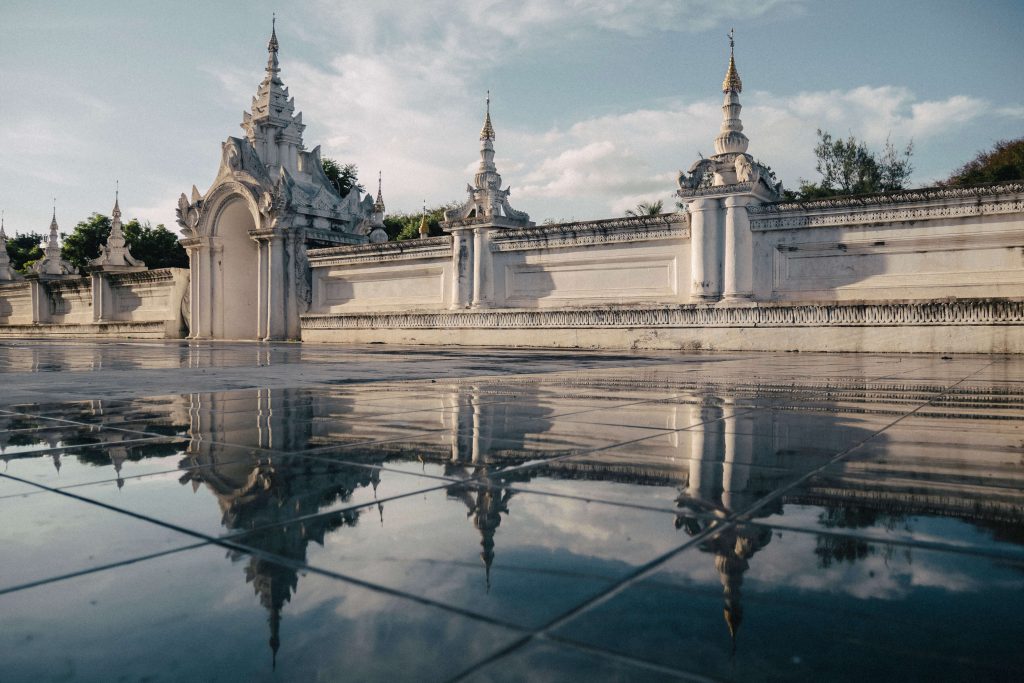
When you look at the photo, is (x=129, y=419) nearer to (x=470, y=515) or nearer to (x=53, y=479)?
(x=53, y=479)

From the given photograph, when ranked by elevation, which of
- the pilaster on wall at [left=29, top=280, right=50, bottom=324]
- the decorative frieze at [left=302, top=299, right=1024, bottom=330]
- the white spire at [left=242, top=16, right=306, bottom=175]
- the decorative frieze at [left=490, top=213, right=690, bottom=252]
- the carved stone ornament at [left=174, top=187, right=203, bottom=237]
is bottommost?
the decorative frieze at [left=302, top=299, right=1024, bottom=330]

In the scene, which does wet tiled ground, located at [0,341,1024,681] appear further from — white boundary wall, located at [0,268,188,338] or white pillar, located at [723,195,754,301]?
white boundary wall, located at [0,268,188,338]

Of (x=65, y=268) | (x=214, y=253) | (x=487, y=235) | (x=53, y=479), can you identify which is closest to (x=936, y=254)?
(x=487, y=235)

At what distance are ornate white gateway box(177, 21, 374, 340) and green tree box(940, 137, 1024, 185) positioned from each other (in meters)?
26.9

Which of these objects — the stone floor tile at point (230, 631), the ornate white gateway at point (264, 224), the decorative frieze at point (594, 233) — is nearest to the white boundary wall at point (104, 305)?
the ornate white gateway at point (264, 224)

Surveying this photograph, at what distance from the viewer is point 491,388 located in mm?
5785

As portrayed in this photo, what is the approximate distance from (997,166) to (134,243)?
160 ft

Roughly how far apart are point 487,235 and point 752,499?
16.5m

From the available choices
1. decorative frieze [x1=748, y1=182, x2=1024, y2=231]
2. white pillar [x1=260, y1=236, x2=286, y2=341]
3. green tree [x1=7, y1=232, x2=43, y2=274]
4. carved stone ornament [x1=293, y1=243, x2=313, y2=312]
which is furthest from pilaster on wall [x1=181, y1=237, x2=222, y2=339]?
green tree [x1=7, y1=232, x2=43, y2=274]

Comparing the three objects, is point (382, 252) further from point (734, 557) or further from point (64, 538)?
point (734, 557)

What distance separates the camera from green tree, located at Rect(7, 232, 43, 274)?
56844 millimetres

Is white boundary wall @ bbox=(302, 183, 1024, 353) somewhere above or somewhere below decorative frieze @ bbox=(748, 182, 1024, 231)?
below

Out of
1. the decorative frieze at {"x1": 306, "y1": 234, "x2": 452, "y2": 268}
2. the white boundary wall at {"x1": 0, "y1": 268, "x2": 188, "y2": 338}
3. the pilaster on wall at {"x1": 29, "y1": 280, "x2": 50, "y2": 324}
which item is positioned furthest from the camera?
the pilaster on wall at {"x1": 29, "y1": 280, "x2": 50, "y2": 324}

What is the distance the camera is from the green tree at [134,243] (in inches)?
1875
